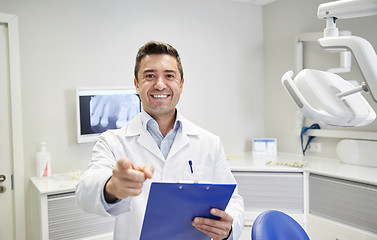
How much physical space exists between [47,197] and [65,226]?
234mm

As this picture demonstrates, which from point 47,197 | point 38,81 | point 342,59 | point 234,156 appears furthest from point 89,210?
point 234,156

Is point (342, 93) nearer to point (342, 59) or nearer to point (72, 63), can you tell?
point (342, 59)

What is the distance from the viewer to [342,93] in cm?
106

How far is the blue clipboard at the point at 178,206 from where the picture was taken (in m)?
1.05

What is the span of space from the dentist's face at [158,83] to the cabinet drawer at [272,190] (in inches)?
67.1

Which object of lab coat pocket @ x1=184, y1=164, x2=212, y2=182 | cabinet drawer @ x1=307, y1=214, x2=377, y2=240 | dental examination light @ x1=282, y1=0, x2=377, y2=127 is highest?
dental examination light @ x1=282, y1=0, x2=377, y2=127

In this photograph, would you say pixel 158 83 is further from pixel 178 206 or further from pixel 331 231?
pixel 331 231

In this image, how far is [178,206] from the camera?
1127 mm

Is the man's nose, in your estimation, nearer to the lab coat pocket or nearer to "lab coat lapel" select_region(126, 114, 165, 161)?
"lab coat lapel" select_region(126, 114, 165, 161)

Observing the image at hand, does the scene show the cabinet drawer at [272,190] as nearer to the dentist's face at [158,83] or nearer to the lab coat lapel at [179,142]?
the lab coat lapel at [179,142]

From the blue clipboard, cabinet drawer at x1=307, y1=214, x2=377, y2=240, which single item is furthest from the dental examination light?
cabinet drawer at x1=307, y1=214, x2=377, y2=240

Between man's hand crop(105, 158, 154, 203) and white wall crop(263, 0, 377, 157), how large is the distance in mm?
2631

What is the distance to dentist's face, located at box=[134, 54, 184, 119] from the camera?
1.41 m

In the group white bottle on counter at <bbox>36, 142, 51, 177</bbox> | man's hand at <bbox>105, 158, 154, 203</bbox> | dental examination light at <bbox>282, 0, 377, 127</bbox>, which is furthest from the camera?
white bottle on counter at <bbox>36, 142, 51, 177</bbox>
